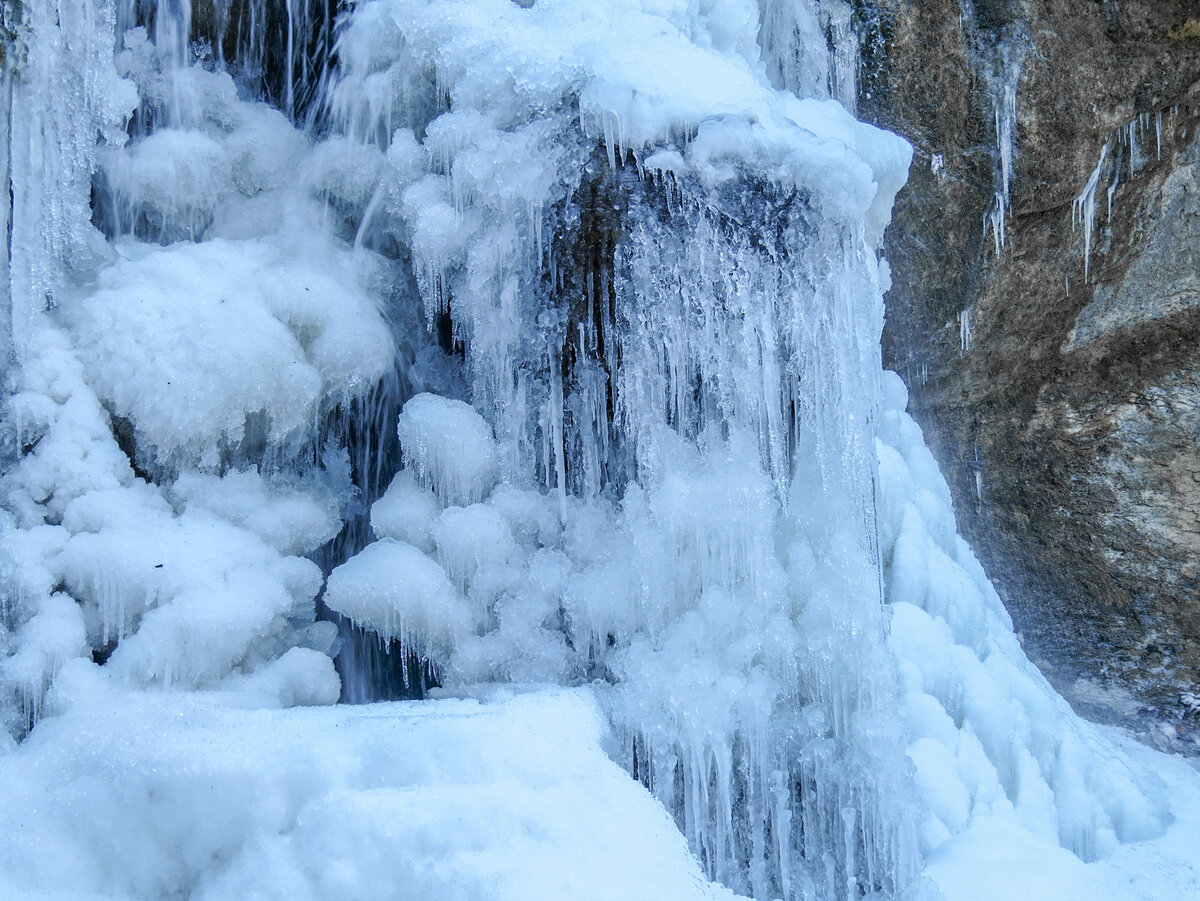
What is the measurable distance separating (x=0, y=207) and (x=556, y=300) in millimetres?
1566

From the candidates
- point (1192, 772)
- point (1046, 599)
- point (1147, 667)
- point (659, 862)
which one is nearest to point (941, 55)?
point (1046, 599)

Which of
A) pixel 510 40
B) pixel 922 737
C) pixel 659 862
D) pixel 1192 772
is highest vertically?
pixel 510 40

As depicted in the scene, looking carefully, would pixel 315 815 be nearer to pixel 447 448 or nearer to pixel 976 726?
pixel 447 448

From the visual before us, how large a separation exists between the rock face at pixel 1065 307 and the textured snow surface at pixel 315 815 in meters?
3.48

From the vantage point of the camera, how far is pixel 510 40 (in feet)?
10.00

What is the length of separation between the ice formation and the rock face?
1478 mm

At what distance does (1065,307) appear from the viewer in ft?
14.8

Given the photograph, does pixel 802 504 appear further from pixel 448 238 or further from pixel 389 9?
pixel 389 9

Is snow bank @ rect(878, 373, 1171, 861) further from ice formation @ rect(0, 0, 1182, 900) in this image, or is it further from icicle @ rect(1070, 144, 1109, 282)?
icicle @ rect(1070, 144, 1109, 282)

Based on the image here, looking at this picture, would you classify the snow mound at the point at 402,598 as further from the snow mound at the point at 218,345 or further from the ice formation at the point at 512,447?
the snow mound at the point at 218,345

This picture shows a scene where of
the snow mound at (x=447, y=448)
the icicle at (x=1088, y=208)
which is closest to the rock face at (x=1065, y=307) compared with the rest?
the icicle at (x=1088, y=208)

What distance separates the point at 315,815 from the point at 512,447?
143 cm

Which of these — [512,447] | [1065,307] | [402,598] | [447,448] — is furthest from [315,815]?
[1065,307]

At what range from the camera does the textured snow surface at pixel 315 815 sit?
184 centimetres
